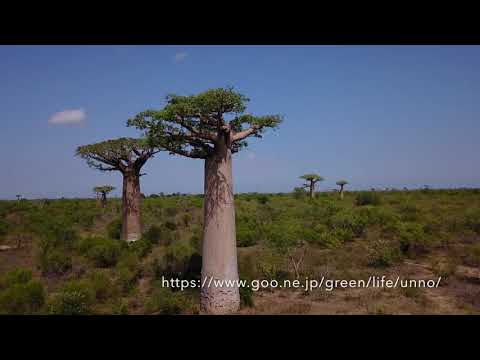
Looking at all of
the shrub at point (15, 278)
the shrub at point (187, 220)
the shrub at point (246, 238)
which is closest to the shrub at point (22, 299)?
the shrub at point (15, 278)

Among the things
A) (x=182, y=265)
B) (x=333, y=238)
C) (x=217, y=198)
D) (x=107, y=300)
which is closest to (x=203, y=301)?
(x=217, y=198)

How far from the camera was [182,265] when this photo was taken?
8188 mm

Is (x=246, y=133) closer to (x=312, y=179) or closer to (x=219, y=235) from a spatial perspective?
(x=219, y=235)

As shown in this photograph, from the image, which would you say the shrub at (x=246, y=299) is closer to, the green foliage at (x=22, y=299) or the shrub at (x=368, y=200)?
the green foliage at (x=22, y=299)

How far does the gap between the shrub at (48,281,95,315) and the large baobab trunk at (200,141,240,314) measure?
88.3 inches

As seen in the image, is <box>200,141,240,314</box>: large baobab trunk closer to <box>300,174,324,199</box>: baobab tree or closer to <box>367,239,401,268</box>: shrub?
<box>367,239,401,268</box>: shrub

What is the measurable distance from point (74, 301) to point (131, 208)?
18.2 ft

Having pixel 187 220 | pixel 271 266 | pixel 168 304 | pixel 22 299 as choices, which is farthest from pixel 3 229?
pixel 271 266

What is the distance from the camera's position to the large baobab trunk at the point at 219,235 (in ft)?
17.0

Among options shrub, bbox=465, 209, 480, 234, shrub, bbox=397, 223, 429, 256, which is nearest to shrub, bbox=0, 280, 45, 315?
shrub, bbox=397, 223, 429, 256

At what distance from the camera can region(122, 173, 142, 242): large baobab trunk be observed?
11.0m

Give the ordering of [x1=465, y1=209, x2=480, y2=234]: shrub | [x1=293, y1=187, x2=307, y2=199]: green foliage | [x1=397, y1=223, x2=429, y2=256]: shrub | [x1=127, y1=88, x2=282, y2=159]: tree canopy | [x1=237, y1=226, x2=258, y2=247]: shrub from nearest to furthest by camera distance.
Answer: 1. [x1=127, y1=88, x2=282, y2=159]: tree canopy
2. [x1=397, y1=223, x2=429, y2=256]: shrub
3. [x1=237, y1=226, x2=258, y2=247]: shrub
4. [x1=465, y1=209, x2=480, y2=234]: shrub
5. [x1=293, y1=187, x2=307, y2=199]: green foliage
